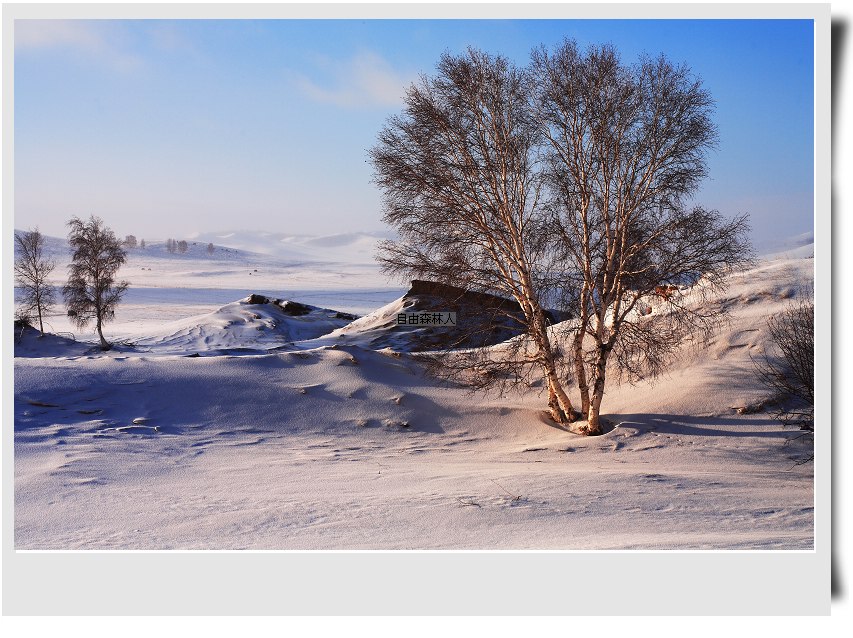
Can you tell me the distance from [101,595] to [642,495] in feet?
19.5

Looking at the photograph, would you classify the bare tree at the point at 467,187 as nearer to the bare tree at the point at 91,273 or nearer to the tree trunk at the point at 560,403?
the tree trunk at the point at 560,403

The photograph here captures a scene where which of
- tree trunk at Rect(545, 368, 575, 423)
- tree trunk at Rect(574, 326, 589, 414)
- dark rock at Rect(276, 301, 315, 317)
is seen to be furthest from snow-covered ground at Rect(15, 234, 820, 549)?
dark rock at Rect(276, 301, 315, 317)

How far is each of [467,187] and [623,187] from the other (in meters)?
2.47

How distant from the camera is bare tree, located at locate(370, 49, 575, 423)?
12.3 meters

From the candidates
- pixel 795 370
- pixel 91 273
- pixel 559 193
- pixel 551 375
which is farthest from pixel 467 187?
pixel 91 273

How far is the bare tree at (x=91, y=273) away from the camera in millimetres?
27688

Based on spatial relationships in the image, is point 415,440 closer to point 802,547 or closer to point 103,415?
point 103,415

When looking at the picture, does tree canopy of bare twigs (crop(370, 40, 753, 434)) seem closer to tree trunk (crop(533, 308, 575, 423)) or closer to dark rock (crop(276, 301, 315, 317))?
tree trunk (crop(533, 308, 575, 423))

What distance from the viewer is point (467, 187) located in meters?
12.8

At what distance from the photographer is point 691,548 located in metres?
6.99

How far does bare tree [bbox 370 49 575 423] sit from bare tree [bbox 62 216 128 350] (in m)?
18.3

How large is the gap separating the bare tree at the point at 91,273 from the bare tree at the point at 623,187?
65.8 ft

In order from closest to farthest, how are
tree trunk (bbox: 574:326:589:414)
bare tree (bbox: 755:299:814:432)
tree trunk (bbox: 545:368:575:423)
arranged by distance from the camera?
bare tree (bbox: 755:299:814:432) < tree trunk (bbox: 574:326:589:414) < tree trunk (bbox: 545:368:575:423)

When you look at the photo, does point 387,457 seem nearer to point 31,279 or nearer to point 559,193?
point 559,193
